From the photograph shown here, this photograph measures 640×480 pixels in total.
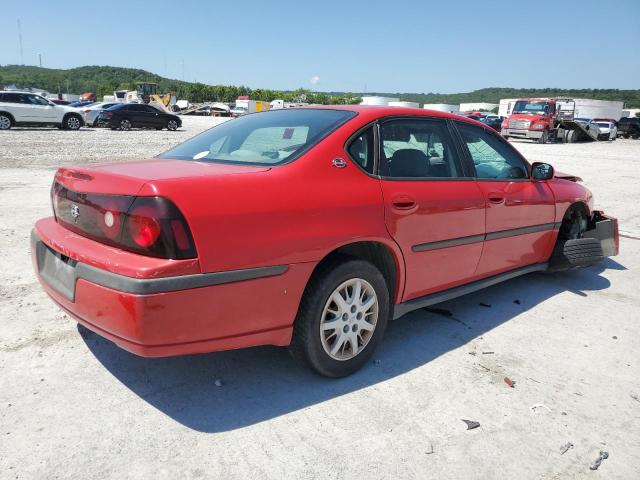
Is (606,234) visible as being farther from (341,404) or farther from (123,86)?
(123,86)

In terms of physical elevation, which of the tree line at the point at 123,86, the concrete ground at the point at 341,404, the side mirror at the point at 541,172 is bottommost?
the concrete ground at the point at 341,404

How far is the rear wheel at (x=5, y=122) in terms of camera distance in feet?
67.5

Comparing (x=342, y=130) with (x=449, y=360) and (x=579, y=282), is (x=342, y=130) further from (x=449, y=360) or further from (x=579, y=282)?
(x=579, y=282)

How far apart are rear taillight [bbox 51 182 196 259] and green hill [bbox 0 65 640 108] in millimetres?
98411

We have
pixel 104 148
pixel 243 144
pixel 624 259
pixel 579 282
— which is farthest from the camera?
pixel 104 148

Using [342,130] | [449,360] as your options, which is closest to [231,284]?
Result: [342,130]

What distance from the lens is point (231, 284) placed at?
2340 millimetres

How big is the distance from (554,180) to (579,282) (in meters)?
1.15

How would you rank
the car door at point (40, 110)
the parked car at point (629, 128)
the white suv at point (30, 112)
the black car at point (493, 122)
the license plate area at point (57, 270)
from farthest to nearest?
the black car at point (493, 122)
the parked car at point (629, 128)
the car door at point (40, 110)
the white suv at point (30, 112)
the license plate area at point (57, 270)

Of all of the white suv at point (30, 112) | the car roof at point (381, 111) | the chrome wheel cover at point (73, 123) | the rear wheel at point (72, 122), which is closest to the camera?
the car roof at point (381, 111)

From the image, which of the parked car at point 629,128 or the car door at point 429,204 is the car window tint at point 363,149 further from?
the parked car at point 629,128

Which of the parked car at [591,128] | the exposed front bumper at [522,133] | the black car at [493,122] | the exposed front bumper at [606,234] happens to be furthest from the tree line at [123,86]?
the exposed front bumper at [606,234]

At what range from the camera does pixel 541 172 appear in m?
4.29

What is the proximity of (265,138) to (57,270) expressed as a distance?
145cm
